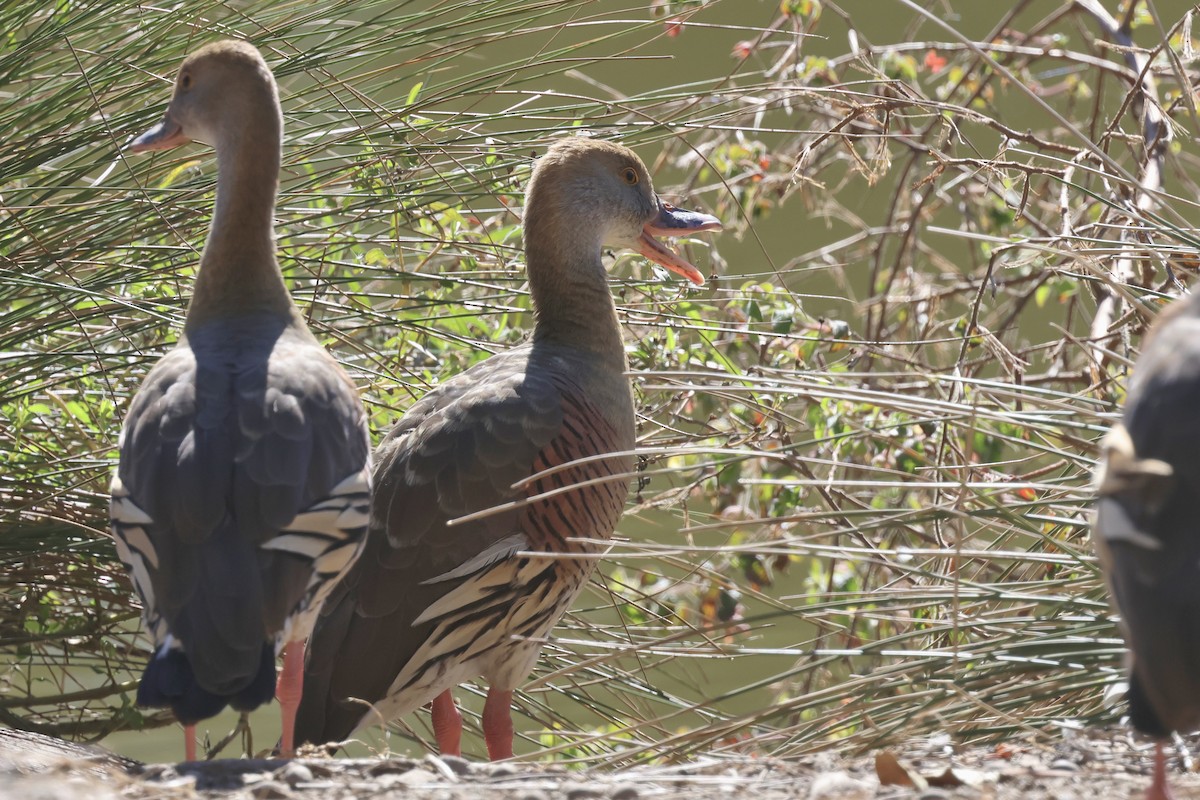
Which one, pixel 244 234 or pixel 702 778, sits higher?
pixel 244 234

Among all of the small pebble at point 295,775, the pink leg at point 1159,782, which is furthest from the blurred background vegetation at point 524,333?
the small pebble at point 295,775

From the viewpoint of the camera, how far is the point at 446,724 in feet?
11.6

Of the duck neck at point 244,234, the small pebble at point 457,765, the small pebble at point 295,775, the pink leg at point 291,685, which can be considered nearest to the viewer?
the small pebble at point 295,775

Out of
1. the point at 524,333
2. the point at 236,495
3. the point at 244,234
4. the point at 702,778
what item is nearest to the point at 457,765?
the point at 702,778

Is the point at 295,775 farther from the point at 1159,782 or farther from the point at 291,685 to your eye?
the point at 1159,782

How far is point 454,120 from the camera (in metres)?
3.80

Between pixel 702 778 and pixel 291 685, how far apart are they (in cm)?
103

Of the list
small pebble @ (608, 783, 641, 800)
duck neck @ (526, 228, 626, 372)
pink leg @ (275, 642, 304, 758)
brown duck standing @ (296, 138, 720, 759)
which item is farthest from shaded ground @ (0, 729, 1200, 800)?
duck neck @ (526, 228, 626, 372)

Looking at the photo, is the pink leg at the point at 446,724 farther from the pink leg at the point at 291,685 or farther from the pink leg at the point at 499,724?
the pink leg at the point at 291,685

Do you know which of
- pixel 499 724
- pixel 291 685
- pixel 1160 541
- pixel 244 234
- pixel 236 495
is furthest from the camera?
pixel 499 724

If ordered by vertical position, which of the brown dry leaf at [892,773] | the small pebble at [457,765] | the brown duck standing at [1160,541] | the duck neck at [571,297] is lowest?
the brown dry leaf at [892,773]

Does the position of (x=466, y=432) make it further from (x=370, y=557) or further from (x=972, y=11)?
(x=972, y=11)

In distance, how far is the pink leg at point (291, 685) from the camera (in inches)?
115

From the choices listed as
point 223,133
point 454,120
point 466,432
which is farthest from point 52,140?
point 466,432
